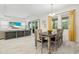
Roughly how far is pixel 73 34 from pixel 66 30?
A: 79 centimetres

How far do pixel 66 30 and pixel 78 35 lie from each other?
3.71 ft

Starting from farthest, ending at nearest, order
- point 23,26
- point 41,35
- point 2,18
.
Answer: point 23,26
point 2,18
point 41,35

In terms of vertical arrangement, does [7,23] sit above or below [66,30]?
above

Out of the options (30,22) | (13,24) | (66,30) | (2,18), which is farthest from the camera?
(30,22)

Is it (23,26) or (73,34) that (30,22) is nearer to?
(23,26)

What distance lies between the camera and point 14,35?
713 centimetres

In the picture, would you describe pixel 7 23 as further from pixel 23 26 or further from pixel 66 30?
pixel 66 30

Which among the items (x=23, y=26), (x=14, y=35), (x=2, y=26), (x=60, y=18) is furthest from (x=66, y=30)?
(x=2, y=26)

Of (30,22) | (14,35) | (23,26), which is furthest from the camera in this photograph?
(30,22)

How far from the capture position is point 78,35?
4.93 m

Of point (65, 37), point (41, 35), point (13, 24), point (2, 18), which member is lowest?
point (65, 37)

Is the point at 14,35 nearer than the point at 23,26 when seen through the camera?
Yes

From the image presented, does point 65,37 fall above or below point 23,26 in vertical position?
below
